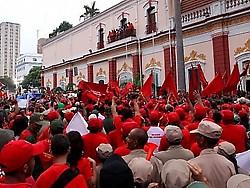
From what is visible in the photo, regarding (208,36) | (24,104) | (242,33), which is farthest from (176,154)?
(208,36)

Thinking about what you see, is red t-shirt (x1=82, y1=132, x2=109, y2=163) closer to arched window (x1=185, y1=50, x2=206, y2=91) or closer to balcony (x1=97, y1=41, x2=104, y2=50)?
arched window (x1=185, y1=50, x2=206, y2=91)

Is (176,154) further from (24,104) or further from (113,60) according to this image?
(113,60)

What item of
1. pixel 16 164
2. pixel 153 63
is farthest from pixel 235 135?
pixel 153 63

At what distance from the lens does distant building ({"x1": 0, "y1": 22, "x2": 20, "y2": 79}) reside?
13775cm

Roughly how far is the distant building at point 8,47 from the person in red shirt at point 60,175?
140 metres

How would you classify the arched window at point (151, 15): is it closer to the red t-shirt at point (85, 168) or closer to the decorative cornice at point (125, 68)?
the decorative cornice at point (125, 68)

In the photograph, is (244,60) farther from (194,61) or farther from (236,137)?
(236,137)

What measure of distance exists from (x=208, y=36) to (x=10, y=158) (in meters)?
17.1

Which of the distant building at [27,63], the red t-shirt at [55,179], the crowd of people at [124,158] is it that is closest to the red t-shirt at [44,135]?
the crowd of people at [124,158]

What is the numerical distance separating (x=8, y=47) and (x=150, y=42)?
129258 mm

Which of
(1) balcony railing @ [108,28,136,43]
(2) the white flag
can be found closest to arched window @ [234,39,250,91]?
(1) balcony railing @ [108,28,136,43]

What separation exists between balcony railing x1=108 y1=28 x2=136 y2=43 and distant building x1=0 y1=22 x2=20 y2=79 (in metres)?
117

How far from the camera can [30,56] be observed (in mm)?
104625

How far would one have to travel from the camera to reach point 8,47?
142000mm
